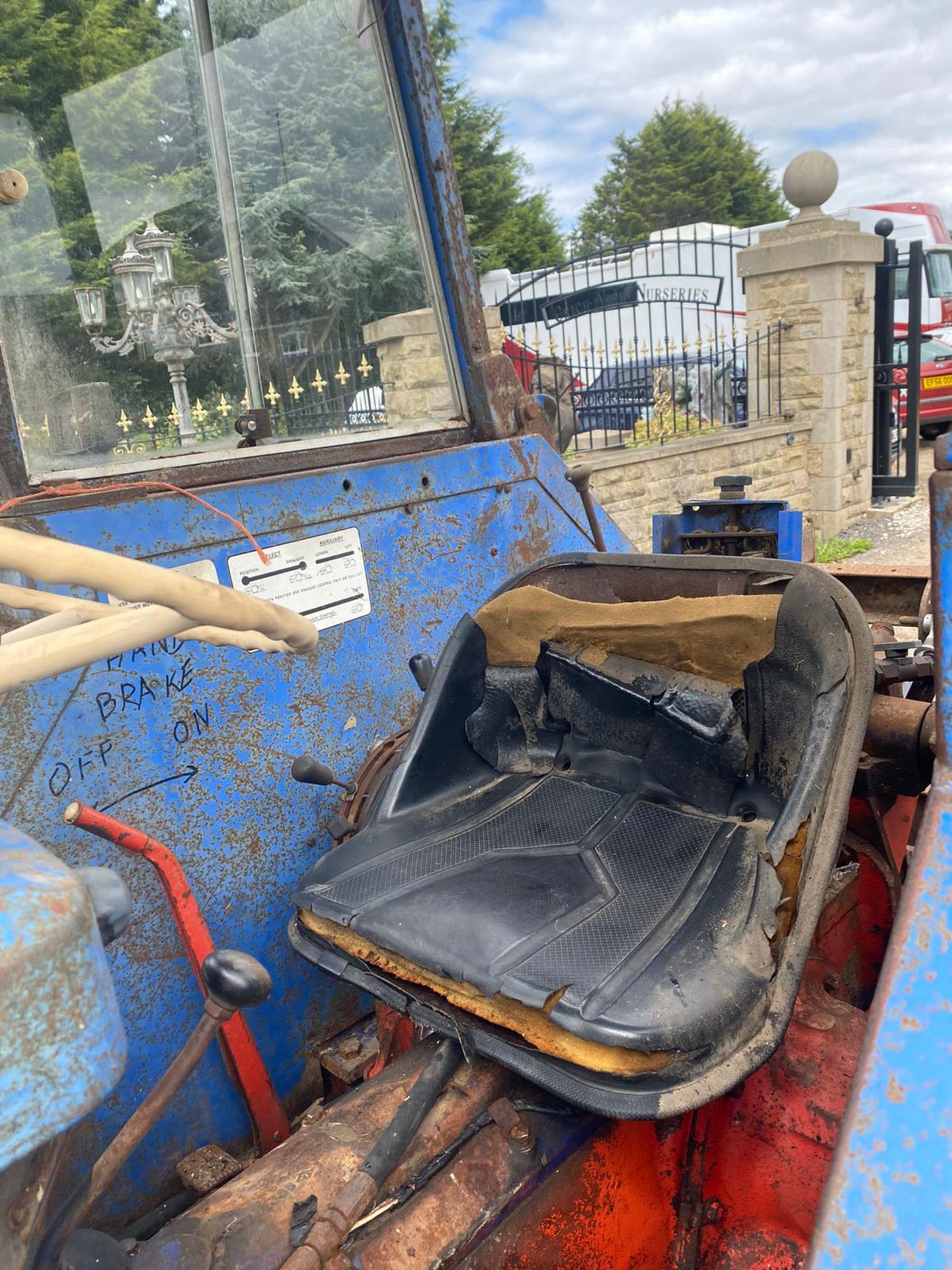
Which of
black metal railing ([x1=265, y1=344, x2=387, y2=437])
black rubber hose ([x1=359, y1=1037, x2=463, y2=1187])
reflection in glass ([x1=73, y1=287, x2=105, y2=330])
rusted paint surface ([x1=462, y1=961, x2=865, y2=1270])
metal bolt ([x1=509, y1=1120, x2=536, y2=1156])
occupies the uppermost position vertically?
reflection in glass ([x1=73, y1=287, x2=105, y2=330])

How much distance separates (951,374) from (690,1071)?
13.9m

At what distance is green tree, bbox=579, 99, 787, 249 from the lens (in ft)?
121

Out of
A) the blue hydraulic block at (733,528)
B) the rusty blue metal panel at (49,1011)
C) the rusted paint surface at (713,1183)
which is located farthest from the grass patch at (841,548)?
the rusty blue metal panel at (49,1011)

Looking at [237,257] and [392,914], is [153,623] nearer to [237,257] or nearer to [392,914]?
[392,914]

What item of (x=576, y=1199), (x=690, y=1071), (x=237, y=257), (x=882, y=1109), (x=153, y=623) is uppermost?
(x=237, y=257)

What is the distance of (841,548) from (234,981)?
27.5 feet

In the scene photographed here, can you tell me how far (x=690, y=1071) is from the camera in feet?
4.06

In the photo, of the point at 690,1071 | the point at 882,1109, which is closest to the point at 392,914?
the point at 690,1071

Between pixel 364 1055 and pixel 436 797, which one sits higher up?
pixel 436 797

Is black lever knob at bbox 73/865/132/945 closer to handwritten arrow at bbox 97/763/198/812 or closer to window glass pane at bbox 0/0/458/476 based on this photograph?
handwritten arrow at bbox 97/763/198/812

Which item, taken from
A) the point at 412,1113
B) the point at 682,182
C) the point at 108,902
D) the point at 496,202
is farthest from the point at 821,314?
the point at 682,182

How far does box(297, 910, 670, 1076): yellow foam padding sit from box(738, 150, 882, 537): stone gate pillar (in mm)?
8401

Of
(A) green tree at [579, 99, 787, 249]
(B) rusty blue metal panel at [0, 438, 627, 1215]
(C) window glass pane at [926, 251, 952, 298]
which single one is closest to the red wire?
(B) rusty blue metal panel at [0, 438, 627, 1215]

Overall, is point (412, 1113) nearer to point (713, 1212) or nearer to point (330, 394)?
point (713, 1212)
